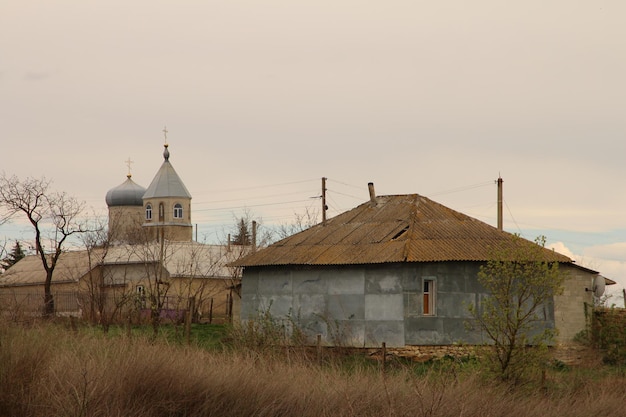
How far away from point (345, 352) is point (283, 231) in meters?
34.2

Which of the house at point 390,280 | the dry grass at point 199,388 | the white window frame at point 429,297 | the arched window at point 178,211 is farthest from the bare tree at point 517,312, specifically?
the arched window at point 178,211

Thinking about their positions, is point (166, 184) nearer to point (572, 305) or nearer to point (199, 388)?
point (572, 305)

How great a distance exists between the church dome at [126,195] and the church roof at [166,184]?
4326 millimetres

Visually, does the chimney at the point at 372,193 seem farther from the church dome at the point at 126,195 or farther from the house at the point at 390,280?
the church dome at the point at 126,195

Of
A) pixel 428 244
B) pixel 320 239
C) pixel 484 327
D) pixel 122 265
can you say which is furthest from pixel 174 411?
pixel 122 265

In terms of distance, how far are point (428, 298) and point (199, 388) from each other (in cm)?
1554

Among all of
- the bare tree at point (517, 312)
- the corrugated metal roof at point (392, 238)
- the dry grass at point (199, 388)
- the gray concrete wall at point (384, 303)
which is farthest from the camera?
the corrugated metal roof at point (392, 238)

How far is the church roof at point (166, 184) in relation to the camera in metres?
104

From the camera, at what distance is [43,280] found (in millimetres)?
59406

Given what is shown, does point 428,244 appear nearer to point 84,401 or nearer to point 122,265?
point 84,401

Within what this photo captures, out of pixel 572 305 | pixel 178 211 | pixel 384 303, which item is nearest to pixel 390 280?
pixel 384 303

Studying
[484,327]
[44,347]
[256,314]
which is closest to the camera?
[44,347]

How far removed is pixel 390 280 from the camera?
2958 cm

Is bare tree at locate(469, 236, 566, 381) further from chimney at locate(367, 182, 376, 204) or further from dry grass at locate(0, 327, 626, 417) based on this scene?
chimney at locate(367, 182, 376, 204)
